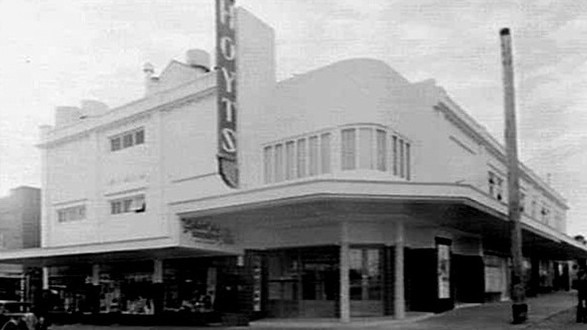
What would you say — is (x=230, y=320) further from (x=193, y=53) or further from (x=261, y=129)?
(x=193, y=53)

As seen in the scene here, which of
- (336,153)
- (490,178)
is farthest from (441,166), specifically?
(490,178)

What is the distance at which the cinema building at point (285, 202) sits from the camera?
81.4 feet

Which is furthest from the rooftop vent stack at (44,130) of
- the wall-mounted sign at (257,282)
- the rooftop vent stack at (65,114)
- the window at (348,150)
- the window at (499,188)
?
the window at (499,188)

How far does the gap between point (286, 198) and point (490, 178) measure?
17342 millimetres

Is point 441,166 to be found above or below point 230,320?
above

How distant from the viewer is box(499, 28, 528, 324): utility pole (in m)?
21.6

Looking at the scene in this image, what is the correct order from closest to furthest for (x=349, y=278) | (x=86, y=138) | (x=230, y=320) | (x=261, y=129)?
(x=349, y=278) < (x=230, y=320) < (x=261, y=129) < (x=86, y=138)

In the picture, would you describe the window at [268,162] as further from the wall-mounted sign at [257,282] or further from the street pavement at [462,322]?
the street pavement at [462,322]

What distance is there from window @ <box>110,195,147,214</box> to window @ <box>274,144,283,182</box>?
23.6ft

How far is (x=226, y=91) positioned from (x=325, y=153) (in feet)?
14.2

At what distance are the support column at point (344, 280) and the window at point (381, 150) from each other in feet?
8.92

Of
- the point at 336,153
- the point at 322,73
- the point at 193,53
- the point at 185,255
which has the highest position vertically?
the point at 193,53

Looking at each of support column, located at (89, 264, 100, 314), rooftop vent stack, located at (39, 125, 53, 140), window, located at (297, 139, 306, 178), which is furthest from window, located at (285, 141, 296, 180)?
rooftop vent stack, located at (39, 125, 53, 140)

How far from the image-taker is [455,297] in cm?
2978
